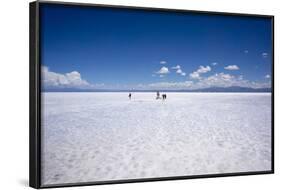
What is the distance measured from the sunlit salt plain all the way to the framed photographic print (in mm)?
13

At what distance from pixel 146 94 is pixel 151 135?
0.54 m

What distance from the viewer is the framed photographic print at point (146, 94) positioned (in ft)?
19.8

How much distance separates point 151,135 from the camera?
21.2 feet

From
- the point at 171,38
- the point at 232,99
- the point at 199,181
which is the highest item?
the point at 171,38

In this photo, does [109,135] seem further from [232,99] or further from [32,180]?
[232,99]

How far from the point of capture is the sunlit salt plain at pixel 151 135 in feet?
20.0

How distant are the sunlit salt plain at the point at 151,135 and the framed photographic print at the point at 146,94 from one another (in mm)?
13

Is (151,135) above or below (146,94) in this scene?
below

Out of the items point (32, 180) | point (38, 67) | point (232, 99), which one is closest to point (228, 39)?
point (232, 99)

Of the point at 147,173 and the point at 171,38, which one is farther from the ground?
the point at 171,38

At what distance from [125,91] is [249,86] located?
182 cm

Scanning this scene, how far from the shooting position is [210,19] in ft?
22.3

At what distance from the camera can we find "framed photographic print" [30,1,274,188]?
6027 millimetres

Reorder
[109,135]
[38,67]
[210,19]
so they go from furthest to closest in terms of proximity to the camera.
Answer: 1. [210,19]
2. [109,135]
3. [38,67]
